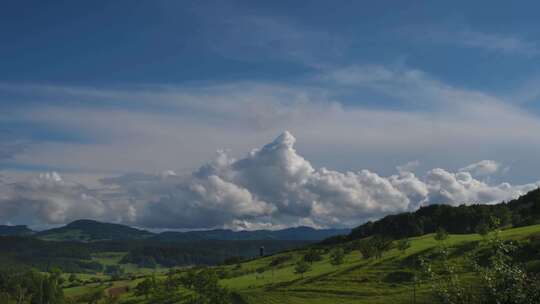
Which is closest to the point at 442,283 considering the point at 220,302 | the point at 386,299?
the point at 386,299

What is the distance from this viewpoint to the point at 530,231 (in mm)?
198250

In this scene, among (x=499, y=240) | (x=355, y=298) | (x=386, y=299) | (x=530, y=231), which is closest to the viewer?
(x=499, y=240)

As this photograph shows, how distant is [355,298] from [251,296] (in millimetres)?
45415

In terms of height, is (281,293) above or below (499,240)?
below

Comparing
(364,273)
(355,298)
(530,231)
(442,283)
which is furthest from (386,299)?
(442,283)

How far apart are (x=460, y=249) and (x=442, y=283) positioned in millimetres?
174027

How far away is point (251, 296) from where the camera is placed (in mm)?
194500

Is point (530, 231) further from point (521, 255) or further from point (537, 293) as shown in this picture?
point (537, 293)

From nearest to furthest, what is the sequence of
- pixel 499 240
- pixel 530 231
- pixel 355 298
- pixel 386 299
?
pixel 499 240 < pixel 386 299 < pixel 355 298 < pixel 530 231

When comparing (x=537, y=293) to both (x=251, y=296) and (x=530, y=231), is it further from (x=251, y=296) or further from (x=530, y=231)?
(x=530, y=231)

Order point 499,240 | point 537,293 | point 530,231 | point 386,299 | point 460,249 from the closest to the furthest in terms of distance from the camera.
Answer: point 537,293 < point 499,240 < point 386,299 < point 460,249 < point 530,231

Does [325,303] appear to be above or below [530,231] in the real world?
below

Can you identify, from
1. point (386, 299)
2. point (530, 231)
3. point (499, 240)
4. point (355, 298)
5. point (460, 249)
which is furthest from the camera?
point (530, 231)

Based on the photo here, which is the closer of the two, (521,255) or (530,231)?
(521,255)
